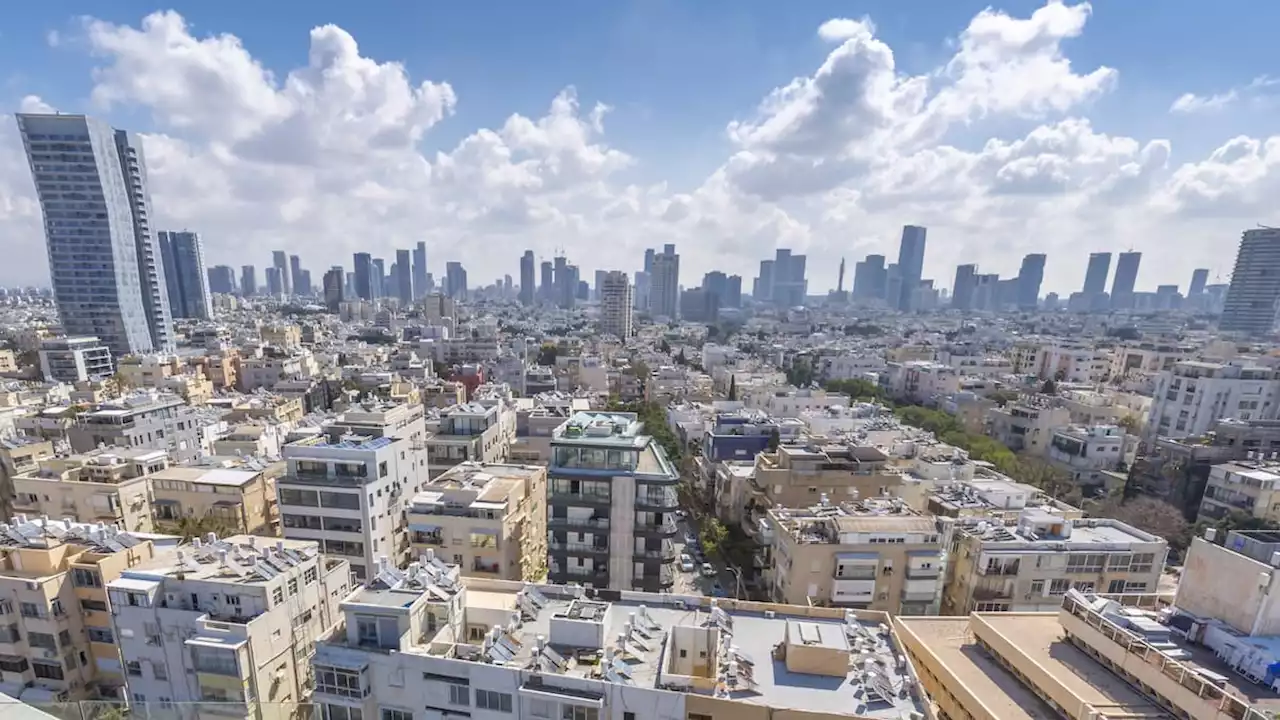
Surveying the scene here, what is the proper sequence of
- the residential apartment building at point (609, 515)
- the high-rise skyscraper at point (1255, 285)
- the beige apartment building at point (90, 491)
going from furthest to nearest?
1. the high-rise skyscraper at point (1255, 285)
2. the beige apartment building at point (90, 491)
3. the residential apartment building at point (609, 515)

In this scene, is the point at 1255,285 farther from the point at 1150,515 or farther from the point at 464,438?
the point at 464,438

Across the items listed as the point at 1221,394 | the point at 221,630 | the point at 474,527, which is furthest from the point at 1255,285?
the point at 221,630

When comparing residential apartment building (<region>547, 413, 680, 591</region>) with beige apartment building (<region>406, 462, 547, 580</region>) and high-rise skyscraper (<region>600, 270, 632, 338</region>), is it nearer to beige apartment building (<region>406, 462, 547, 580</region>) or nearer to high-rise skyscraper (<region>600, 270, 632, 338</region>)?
beige apartment building (<region>406, 462, 547, 580</region>)

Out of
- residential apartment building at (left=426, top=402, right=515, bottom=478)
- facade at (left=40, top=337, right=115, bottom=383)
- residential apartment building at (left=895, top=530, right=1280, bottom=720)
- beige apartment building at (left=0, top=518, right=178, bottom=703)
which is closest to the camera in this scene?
residential apartment building at (left=895, top=530, right=1280, bottom=720)

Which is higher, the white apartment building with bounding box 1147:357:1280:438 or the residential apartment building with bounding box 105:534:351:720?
the white apartment building with bounding box 1147:357:1280:438

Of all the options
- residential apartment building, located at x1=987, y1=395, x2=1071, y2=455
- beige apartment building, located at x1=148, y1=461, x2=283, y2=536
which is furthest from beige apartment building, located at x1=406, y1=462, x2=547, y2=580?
residential apartment building, located at x1=987, y1=395, x2=1071, y2=455

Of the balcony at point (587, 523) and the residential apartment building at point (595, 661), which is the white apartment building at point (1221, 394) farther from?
the balcony at point (587, 523)

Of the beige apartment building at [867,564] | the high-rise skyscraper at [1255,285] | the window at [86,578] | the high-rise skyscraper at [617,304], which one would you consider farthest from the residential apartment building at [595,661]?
the high-rise skyscraper at [1255,285]
